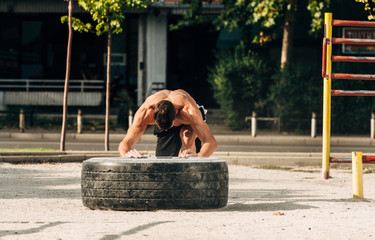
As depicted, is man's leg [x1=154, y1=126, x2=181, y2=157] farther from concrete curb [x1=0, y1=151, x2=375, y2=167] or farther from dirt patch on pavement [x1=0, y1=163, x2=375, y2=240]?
concrete curb [x1=0, y1=151, x2=375, y2=167]

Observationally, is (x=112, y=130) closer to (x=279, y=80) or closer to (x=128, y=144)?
(x=279, y=80)

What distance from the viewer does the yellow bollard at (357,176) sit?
9.66 meters

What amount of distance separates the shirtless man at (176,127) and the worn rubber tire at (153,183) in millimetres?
420

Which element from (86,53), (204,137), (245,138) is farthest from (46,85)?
(204,137)

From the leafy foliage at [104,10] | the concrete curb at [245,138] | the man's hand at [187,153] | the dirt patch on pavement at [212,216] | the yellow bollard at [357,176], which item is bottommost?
the concrete curb at [245,138]

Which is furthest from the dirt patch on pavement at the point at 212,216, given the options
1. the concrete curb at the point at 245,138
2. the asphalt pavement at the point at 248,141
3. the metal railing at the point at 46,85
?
the metal railing at the point at 46,85

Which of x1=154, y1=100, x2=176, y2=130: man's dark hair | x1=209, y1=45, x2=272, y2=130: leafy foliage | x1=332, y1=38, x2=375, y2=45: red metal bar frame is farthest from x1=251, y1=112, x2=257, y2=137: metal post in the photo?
x1=154, y1=100, x2=176, y2=130: man's dark hair

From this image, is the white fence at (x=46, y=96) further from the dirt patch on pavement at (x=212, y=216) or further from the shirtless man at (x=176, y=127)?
the shirtless man at (x=176, y=127)

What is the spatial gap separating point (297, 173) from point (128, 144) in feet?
16.6

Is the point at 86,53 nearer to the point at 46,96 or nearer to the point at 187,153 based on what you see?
the point at 46,96

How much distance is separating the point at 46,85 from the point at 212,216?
23615 millimetres

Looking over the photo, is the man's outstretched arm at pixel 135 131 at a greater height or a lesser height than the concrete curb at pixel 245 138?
greater

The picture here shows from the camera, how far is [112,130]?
82.7 feet

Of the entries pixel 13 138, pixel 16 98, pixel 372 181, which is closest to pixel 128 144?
pixel 372 181
